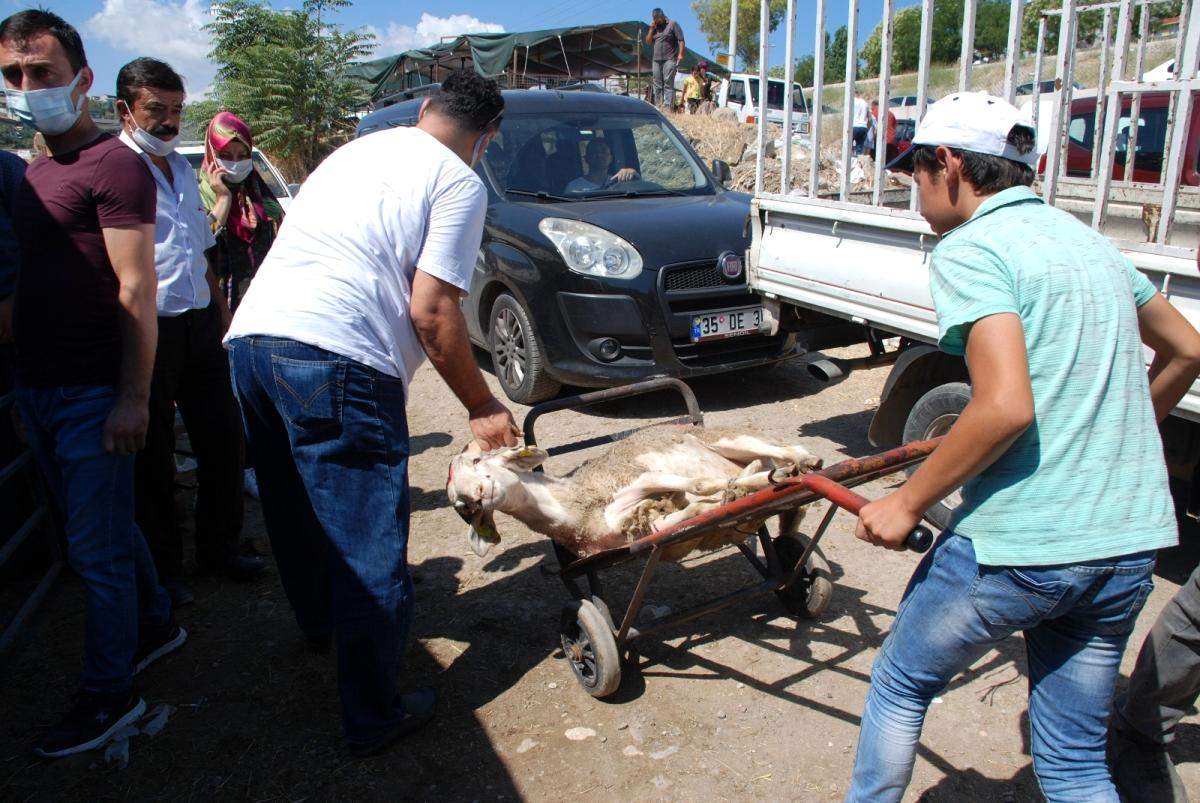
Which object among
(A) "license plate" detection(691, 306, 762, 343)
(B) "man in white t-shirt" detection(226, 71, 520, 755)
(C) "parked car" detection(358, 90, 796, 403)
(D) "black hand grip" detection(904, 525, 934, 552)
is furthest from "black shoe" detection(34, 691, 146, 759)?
(A) "license plate" detection(691, 306, 762, 343)

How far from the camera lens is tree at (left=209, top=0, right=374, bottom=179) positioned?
2242cm

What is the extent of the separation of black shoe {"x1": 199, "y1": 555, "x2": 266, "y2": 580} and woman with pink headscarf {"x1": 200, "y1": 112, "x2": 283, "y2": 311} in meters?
1.62

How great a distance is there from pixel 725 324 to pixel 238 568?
353 centimetres

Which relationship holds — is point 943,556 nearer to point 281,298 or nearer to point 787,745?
point 787,745

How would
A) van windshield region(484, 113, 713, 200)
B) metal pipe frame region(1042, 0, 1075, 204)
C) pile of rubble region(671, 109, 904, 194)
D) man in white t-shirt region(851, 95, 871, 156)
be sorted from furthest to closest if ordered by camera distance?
1. man in white t-shirt region(851, 95, 871, 156)
2. pile of rubble region(671, 109, 904, 194)
3. van windshield region(484, 113, 713, 200)
4. metal pipe frame region(1042, 0, 1075, 204)

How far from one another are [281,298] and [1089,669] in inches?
92.9

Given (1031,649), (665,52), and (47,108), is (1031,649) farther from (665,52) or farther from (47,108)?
(665,52)

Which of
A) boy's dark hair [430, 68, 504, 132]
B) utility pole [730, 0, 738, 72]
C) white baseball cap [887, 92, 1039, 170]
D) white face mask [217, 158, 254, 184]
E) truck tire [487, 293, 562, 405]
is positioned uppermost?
utility pole [730, 0, 738, 72]

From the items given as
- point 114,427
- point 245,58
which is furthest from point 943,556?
point 245,58

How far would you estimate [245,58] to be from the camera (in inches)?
891

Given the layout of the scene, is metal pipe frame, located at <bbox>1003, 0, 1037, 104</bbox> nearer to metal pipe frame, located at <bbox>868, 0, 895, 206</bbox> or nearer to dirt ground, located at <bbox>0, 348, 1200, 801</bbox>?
metal pipe frame, located at <bbox>868, 0, 895, 206</bbox>

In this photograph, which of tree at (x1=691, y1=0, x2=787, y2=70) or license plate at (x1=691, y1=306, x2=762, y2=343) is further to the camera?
tree at (x1=691, y1=0, x2=787, y2=70)

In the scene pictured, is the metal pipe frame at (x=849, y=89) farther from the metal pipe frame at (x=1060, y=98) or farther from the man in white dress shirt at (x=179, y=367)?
the man in white dress shirt at (x=179, y=367)

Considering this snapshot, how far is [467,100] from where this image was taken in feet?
8.96
